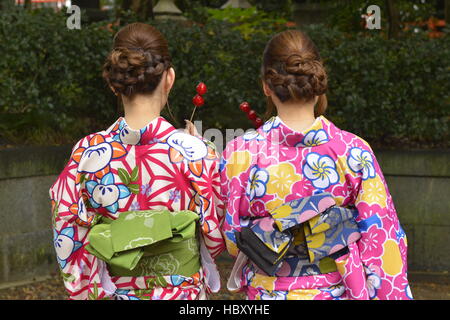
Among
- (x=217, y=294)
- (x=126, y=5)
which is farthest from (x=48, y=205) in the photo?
(x=126, y=5)

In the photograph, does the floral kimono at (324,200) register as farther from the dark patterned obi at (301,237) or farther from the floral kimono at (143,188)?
the floral kimono at (143,188)

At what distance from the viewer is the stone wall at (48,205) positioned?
621cm

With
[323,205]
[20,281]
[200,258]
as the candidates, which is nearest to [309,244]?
[323,205]

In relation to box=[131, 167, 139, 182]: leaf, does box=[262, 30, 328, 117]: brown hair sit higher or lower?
higher

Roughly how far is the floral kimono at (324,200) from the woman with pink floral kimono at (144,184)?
22 centimetres

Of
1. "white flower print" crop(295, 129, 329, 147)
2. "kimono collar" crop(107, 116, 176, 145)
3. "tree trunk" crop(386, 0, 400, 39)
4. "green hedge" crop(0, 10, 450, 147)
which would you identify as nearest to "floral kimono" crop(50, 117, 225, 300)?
"kimono collar" crop(107, 116, 176, 145)

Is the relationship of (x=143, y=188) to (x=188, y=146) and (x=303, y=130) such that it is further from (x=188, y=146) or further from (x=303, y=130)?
(x=303, y=130)

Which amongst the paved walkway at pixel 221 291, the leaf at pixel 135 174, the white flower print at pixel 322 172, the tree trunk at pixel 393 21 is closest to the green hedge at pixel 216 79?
the tree trunk at pixel 393 21

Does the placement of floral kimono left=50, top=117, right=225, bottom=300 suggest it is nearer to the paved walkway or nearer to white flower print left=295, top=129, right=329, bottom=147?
white flower print left=295, top=129, right=329, bottom=147

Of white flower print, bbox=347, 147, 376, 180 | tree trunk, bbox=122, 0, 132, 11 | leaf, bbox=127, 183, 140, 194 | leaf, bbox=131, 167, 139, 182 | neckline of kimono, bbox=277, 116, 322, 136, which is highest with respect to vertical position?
tree trunk, bbox=122, 0, 132, 11

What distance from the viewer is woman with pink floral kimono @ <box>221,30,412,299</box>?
3.16 metres

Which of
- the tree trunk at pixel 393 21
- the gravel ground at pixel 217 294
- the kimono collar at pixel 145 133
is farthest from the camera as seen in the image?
the tree trunk at pixel 393 21

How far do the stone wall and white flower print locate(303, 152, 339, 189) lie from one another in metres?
3.46

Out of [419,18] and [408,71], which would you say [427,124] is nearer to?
[408,71]
